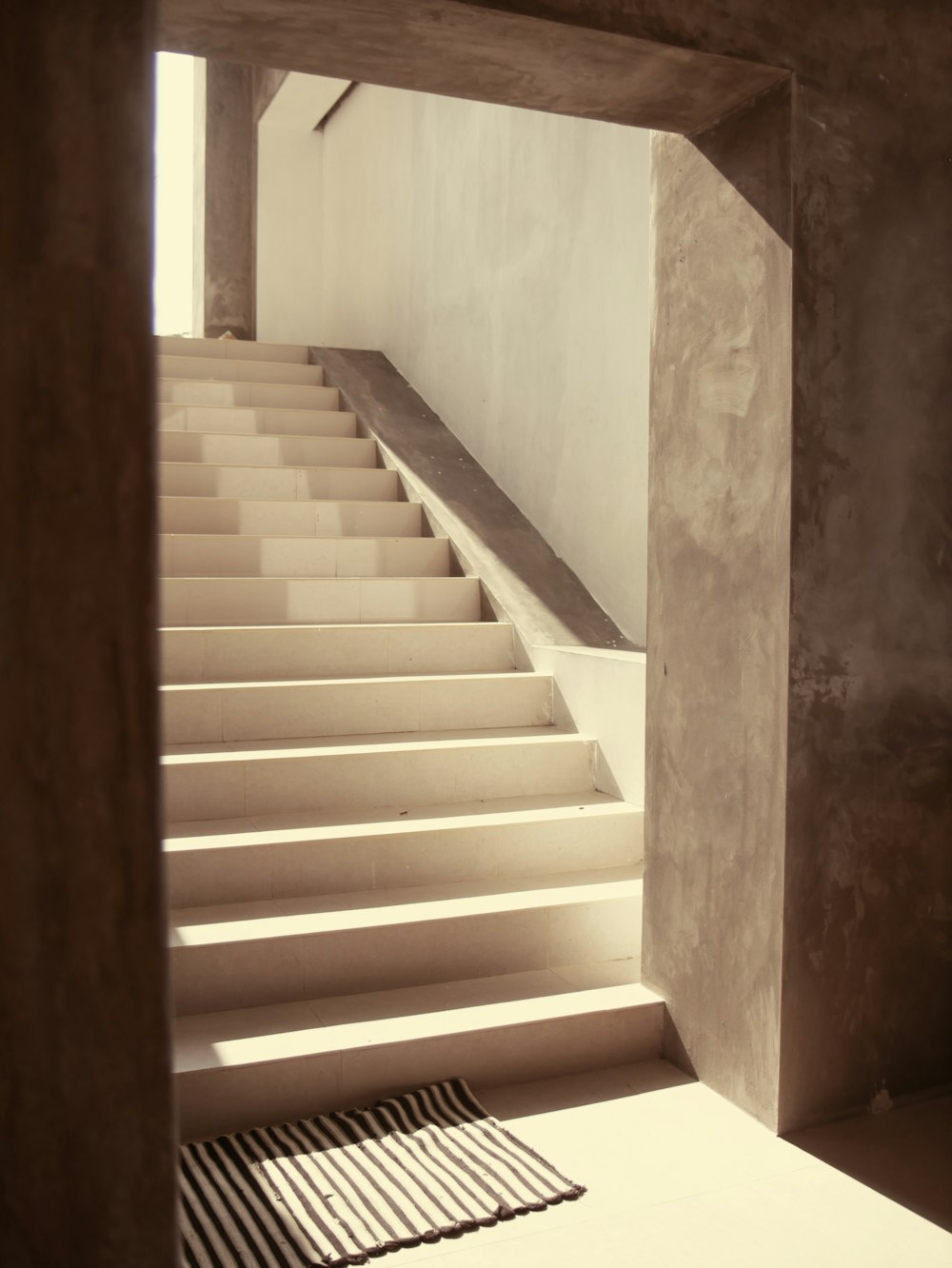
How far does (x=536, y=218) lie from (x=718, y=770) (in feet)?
11.3

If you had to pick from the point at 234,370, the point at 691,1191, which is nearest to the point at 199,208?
the point at 234,370

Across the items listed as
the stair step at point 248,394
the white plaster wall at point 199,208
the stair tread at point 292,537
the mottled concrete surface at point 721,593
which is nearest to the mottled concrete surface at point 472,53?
the mottled concrete surface at point 721,593

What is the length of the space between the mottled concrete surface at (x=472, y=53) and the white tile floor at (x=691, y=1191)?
2.20m

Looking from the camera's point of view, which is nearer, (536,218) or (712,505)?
(712,505)

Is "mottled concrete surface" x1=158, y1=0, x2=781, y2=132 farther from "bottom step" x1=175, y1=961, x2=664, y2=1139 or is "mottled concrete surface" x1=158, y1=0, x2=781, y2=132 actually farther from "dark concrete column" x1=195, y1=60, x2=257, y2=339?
"dark concrete column" x1=195, y1=60, x2=257, y2=339

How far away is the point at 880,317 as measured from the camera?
2.54 m

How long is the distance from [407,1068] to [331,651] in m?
1.91

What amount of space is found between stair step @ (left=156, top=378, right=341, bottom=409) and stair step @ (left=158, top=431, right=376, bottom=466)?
15.5 inches

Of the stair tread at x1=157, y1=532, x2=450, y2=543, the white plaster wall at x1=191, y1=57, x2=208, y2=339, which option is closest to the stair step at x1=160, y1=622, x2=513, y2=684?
the stair tread at x1=157, y1=532, x2=450, y2=543

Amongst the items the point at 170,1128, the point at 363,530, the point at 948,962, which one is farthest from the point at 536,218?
the point at 170,1128

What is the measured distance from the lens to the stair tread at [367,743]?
359cm

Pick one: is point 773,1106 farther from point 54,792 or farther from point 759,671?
point 54,792

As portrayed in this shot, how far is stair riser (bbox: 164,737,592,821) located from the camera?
3426mm

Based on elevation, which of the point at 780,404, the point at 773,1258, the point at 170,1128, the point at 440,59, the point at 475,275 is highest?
the point at 475,275
